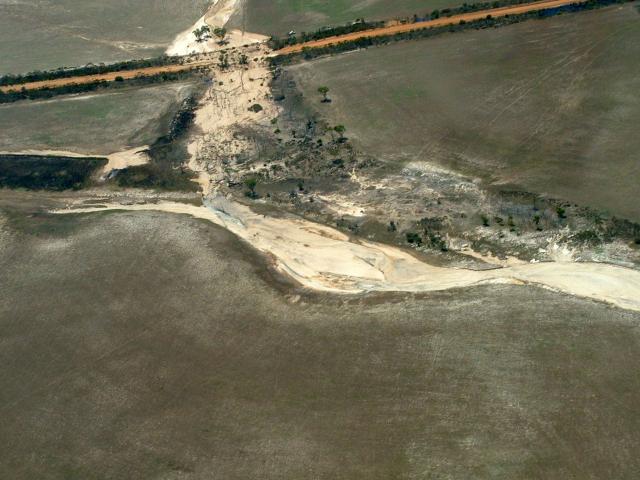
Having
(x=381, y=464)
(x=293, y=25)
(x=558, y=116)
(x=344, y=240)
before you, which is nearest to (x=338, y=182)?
(x=344, y=240)

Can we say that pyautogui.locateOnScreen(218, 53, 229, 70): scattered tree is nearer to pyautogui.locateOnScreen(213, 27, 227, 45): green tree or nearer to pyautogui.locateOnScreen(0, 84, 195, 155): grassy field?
pyautogui.locateOnScreen(213, 27, 227, 45): green tree

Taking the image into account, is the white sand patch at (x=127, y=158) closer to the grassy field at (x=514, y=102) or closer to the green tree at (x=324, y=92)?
the grassy field at (x=514, y=102)

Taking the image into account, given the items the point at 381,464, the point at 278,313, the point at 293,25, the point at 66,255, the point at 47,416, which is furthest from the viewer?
the point at 293,25

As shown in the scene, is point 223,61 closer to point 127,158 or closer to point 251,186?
point 127,158

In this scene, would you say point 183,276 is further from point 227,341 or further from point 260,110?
point 260,110

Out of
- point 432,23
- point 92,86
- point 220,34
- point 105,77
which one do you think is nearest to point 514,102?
point 432,23

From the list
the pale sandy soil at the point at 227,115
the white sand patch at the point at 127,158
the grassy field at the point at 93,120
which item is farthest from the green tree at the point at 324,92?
the white sand patch at the point at 127,158

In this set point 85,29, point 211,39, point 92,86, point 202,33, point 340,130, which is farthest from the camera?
point 85,29
